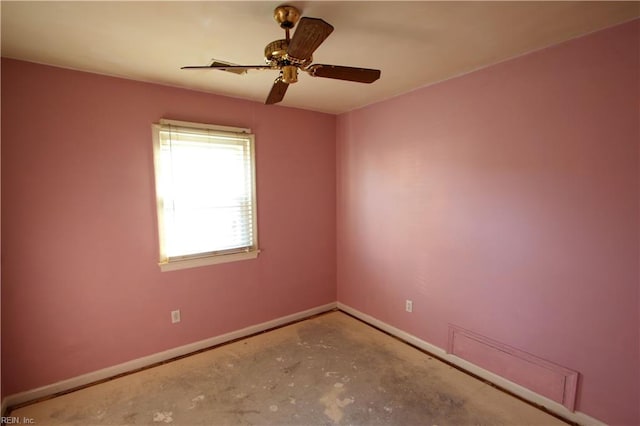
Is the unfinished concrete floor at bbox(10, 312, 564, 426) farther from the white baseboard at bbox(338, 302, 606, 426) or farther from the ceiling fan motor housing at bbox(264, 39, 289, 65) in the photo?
the ceiling fan motor housing at bbox(264, 39, 289, 65)

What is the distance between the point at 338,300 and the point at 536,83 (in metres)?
2.94

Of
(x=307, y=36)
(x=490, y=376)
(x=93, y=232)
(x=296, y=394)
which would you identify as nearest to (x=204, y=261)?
(x=93, y=232)

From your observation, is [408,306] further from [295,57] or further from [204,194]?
[295,57]

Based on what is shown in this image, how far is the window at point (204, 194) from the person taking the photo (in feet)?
8.54

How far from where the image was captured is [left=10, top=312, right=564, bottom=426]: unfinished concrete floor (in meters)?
2.01

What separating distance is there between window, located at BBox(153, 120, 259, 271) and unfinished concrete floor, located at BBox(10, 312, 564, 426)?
36.2 inches

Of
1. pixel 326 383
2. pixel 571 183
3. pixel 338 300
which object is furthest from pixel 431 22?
pixel 338 300

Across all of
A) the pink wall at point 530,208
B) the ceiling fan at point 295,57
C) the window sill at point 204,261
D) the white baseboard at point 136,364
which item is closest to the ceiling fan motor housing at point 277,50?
the ceiling fan at point 295,57

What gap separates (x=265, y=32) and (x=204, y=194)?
4.99ft

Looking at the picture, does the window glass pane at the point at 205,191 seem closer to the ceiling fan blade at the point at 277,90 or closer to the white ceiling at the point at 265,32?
the white ceiling at the point at 265,32

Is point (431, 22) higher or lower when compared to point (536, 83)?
higher

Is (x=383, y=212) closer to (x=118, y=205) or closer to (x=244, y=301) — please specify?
(x=244, y=301)

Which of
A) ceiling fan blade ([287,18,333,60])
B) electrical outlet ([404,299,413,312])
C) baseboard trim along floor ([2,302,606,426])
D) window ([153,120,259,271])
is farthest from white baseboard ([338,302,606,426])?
ceiling fan blade ([287,18,333,60])

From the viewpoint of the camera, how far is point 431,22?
1674 mm
